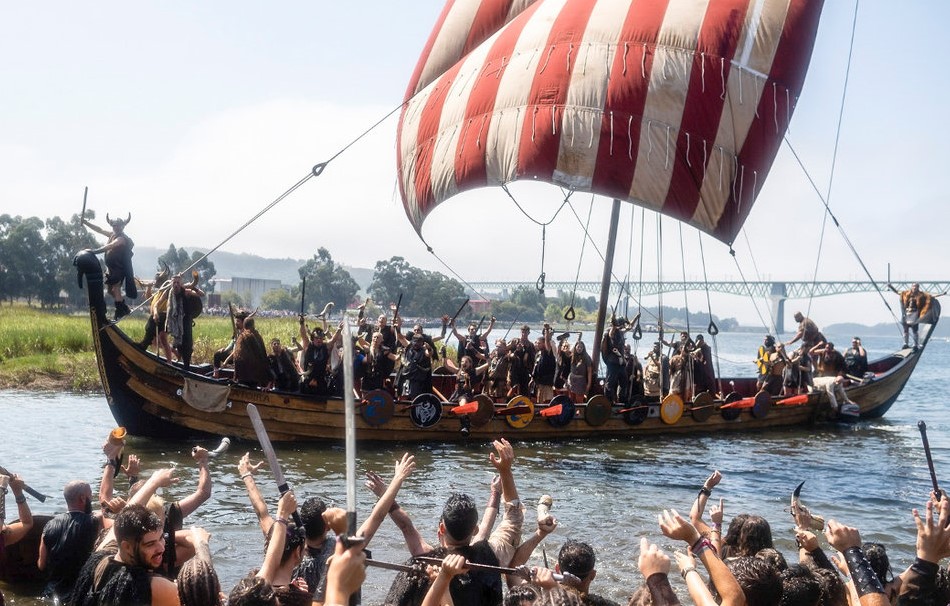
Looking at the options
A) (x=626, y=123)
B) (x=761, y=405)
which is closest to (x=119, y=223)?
(x=626, y=123)

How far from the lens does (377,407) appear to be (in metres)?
15.2

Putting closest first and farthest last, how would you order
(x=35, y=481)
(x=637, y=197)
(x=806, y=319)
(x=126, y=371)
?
(x=35, y=481)
(x=126, y=371)
(x=637, y=197)
(x=806, y=319)

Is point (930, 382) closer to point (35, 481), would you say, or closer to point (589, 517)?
point (589, 517)

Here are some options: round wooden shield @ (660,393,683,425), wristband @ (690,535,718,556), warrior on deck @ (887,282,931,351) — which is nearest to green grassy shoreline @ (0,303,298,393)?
round wooden shield @ (660,393,683,425)

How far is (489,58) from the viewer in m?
18.6

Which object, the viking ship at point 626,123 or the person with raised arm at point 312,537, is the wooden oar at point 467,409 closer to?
the viking ship at point 626,123

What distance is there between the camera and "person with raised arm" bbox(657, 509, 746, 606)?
3.51m

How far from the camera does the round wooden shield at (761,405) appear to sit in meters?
19.1

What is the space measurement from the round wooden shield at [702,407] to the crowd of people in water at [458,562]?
1284 centimetres

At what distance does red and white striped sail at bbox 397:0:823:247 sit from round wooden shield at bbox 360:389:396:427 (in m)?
5.01

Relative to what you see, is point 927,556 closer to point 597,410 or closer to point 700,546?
point 700,546

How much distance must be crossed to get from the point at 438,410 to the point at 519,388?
261 cm

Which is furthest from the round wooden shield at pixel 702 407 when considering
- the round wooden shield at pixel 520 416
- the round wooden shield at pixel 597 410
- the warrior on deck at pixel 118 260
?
the warrior on deck at pixel 118 260

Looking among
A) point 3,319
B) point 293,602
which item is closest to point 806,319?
point 293,602
